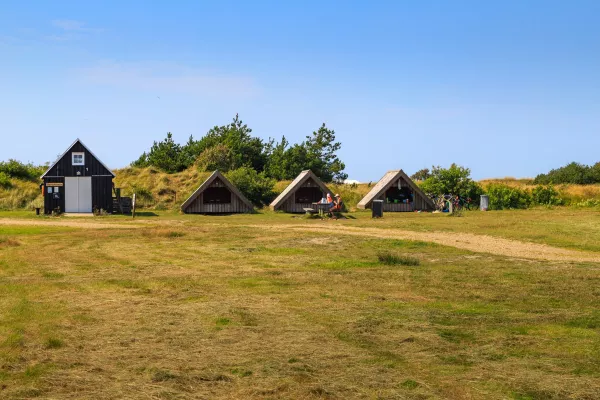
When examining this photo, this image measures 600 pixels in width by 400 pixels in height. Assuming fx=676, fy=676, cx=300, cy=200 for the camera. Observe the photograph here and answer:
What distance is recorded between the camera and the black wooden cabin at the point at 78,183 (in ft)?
160

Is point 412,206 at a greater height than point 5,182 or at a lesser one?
lesser

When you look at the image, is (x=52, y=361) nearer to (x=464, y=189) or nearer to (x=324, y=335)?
(x=324, y=335)

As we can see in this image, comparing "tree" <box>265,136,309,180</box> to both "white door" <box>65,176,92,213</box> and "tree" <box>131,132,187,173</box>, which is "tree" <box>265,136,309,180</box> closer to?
"tree" <box>131,132,187,173</box>

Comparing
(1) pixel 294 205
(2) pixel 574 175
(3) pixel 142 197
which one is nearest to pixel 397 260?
(1) pixel 294 205

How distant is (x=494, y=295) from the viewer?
1355cm

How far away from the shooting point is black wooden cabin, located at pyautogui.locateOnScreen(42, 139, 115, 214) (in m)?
48.7

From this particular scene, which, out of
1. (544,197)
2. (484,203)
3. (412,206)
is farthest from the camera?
(544,197)

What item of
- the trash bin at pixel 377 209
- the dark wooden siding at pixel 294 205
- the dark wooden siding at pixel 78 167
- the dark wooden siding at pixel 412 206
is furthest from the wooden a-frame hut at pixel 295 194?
the dark wooden siding at pixel 78 167

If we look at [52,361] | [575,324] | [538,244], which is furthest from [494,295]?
[538,244]

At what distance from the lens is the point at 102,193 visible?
161 feet

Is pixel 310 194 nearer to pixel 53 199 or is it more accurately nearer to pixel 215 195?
pixel 215 195

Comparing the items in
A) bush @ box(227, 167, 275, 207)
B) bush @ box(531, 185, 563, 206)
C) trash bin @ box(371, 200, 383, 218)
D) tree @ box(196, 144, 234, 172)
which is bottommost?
trash bin @ box(371, 200, 383, 218)

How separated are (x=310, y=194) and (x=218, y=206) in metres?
8.17

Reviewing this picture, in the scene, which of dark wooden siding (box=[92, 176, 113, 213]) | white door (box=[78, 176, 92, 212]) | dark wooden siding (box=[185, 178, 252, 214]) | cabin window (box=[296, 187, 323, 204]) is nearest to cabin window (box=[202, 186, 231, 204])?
dark wooden siding (box=[185, 178, 252, 214])
